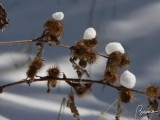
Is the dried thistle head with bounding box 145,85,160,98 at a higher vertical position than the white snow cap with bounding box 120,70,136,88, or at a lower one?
lower

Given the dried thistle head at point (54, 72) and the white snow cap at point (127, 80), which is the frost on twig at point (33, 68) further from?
the white snow cap at point (127, 80)

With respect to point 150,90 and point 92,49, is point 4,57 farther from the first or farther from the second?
point 150,90

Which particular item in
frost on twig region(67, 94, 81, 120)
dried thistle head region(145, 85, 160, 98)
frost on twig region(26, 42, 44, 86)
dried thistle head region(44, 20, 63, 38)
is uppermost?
dried thistle head region(44, 20, 63, 38)

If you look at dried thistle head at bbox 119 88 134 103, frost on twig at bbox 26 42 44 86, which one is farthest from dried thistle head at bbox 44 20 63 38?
dried thistle head at bbox 119 88 134 103

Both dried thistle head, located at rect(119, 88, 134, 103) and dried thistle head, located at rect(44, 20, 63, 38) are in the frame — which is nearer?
dried thistle head, located at rect(119, 88, 134, 103)

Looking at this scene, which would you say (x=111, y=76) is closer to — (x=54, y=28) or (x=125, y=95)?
(x=125, y=95)

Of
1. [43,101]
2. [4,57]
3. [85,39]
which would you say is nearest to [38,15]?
[4,57]

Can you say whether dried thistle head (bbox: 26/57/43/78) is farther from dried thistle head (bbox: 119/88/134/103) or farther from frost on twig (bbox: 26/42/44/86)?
dried thistle head (bbox: 119/88/134/103)
